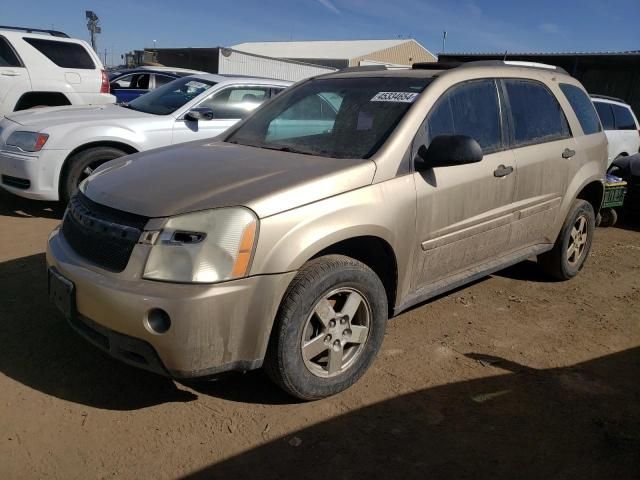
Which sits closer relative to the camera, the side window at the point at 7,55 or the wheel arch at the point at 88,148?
the wheel arch at the point at 88,148

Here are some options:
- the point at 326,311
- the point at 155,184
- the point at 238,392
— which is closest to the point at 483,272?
the point at 326,311

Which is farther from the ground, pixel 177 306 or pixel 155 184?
pixel 155 184

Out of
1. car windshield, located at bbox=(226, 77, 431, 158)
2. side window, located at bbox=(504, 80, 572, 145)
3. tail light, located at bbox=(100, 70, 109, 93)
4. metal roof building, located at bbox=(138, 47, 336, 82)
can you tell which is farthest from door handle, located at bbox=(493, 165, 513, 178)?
metal roof building, located at bbox=(138, 47, 336, 82)

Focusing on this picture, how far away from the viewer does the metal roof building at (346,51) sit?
50.3 meters

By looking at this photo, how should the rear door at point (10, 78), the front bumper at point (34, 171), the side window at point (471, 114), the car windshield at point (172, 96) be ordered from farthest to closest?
the rear door at point (10, 78) → the car windshield at point (172, 96) → the front bumper at point (34, 171) → the side window at point (471, 114)

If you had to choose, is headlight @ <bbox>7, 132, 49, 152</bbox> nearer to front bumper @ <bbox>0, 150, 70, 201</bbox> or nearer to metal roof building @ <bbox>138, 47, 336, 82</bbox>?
front bumper @ <bbox>0, 150, 70, 201</bbox>

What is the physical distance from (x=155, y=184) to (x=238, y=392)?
1209 millimetres

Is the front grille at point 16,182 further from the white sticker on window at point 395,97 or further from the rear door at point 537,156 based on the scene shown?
the rear door at point 537,156

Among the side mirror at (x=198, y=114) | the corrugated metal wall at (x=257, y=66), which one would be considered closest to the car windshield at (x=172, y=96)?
the side mirror at (x=198, y=114)

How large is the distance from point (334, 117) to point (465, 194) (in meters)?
0.99

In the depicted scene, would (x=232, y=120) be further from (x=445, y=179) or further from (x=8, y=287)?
(x=445, y=179)

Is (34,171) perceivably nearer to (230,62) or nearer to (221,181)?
(221,181)

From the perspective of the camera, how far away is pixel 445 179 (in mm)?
3387

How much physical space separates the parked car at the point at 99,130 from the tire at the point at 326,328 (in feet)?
13.0
